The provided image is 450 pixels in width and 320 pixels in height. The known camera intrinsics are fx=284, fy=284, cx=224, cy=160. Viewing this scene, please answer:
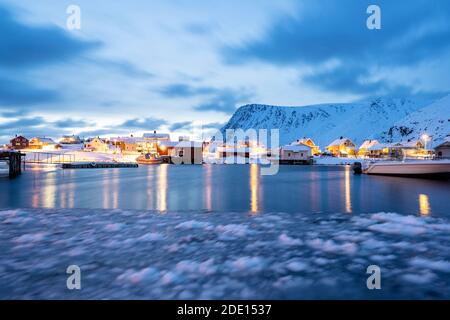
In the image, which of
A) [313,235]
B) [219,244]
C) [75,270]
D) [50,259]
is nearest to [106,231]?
[50,259]

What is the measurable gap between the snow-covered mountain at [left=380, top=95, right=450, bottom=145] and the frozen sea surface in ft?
469

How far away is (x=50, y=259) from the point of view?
18.9 ft

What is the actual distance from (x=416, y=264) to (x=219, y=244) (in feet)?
13.2

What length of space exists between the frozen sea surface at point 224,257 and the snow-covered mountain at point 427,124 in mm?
142986

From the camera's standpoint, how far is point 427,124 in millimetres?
144125

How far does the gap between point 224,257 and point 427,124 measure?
569 feet

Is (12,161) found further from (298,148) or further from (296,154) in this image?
(298,148)

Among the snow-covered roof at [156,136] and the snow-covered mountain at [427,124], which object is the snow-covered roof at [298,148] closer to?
the snow-covered roof at [156,136]

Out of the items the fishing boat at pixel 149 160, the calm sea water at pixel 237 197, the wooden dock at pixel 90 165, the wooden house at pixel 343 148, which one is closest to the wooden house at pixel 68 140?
the fishing boat at pixel 149 160

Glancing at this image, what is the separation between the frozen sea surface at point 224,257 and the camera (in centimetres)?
441

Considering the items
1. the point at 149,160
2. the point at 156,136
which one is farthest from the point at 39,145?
the point at 149,160
